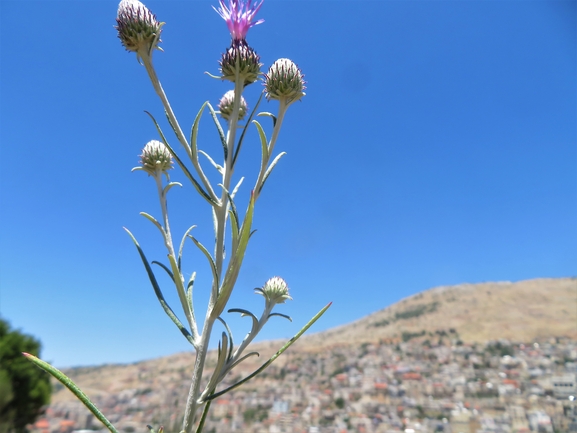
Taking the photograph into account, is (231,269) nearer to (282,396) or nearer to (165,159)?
(165,159)

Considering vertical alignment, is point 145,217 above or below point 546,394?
below

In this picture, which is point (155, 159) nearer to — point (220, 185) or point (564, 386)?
point (220, 185)

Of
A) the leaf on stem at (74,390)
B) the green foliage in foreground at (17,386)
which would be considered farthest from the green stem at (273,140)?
the green foliage in foreground at (17,386)

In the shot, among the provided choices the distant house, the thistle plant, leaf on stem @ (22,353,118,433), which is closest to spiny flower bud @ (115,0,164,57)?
the thistle plant

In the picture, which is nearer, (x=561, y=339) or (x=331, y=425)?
(x=331, y=425)

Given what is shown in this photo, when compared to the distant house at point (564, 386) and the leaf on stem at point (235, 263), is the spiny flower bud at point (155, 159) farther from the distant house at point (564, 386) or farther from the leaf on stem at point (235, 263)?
the distant house at point (564, 386)

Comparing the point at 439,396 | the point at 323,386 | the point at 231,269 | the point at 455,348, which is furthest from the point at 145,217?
the point at 455,348
